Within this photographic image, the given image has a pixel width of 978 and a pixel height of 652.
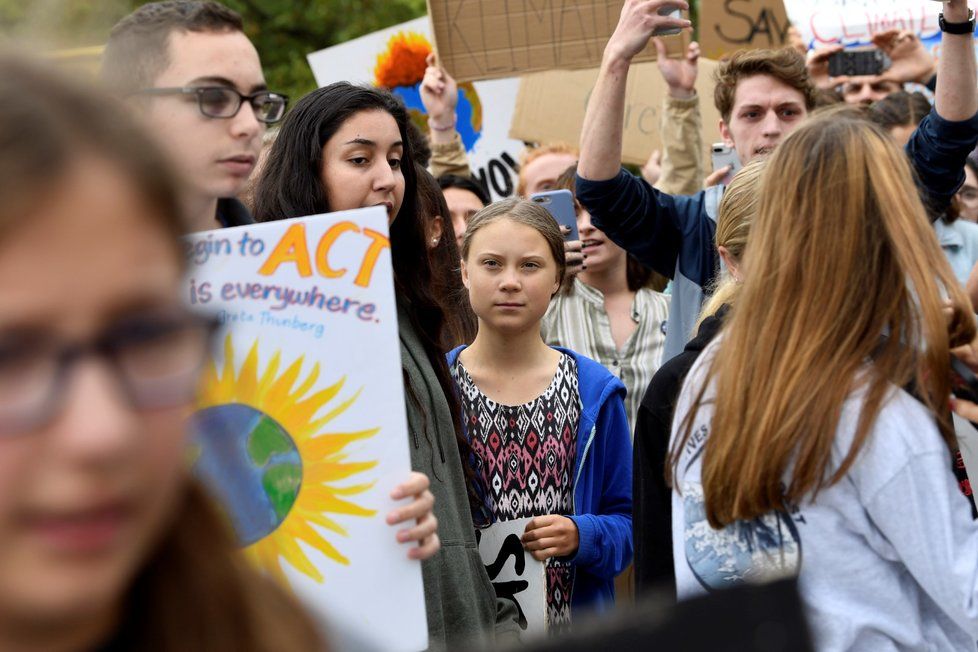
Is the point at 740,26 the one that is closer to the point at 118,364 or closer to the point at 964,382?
the point at 964,382

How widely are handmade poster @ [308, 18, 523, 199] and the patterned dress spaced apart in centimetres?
367

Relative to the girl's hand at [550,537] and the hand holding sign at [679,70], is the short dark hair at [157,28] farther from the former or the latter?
the hand holding sign at [679,70]

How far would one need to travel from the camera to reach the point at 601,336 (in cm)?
453

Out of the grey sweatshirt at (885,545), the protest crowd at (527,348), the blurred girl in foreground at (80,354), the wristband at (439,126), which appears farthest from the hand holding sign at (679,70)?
the blurred girl in foreground at (80,354)

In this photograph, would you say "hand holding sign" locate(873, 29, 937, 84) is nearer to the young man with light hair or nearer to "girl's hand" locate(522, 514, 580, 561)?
the young man with light hair

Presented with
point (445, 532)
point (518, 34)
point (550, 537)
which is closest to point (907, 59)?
point (518, 34)

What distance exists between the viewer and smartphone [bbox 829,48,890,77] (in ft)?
19.4

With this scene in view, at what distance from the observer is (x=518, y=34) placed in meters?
5.66

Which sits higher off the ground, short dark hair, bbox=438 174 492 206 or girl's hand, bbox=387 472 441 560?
short dark hair, bbox=438 174 492 206

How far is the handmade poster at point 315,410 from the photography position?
196cm

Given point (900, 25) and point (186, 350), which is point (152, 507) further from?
point (900, 25)

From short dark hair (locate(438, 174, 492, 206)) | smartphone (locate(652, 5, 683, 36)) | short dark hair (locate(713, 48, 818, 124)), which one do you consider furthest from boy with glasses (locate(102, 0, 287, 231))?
short dark hair (locate(438, 174, 492, 206))

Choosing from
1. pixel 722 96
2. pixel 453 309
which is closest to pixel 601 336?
pixel 453 309

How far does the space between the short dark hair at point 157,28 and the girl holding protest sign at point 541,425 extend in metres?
1.31
